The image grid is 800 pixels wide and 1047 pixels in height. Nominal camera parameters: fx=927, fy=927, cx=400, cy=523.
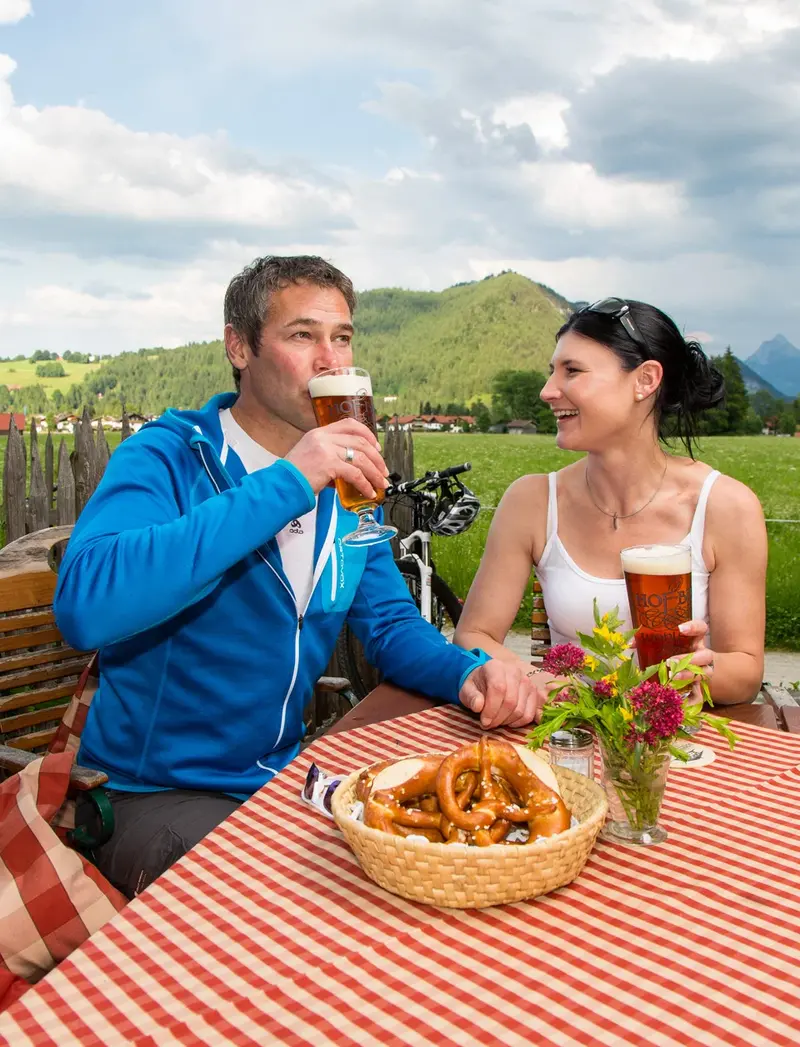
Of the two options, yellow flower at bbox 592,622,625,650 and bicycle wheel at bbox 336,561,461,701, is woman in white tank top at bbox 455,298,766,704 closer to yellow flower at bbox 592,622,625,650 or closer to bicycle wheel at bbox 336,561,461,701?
yellow flower at bbox 592,622,625,650

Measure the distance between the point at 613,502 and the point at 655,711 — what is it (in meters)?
1.62

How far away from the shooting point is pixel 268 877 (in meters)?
1.22

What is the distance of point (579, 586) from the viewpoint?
2.65m

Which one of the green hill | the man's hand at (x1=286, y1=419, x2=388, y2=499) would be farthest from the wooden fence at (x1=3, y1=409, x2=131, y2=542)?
the green hill

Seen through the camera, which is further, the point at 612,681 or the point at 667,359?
the point at 667,359

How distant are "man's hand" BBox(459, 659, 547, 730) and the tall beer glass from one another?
34 cm

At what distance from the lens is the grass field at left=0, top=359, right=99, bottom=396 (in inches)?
1732

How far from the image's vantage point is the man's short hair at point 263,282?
2.17 m

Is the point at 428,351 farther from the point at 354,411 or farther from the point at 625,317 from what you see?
the point at 354,411

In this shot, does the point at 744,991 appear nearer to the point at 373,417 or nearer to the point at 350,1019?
the point at 350,1019

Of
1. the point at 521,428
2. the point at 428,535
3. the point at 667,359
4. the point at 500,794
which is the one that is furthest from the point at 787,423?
the point at 500,794

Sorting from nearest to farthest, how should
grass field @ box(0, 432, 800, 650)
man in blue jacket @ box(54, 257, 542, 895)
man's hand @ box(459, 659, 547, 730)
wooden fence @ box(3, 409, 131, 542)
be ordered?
man in blue jacket @ box(54, 257, 542, 895) < man's hand @ box(459, 659, 547, 730) < wooden fence @ box(3, 409, 131, 542) < grass field @ box(0, 432, 800, 650)

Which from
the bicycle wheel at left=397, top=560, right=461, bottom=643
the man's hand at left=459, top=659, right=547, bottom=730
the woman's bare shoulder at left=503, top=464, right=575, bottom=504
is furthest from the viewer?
the bicycle wheel at left=397, top=560, right=461, bottom=643

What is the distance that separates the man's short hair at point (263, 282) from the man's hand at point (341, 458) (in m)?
0.59
